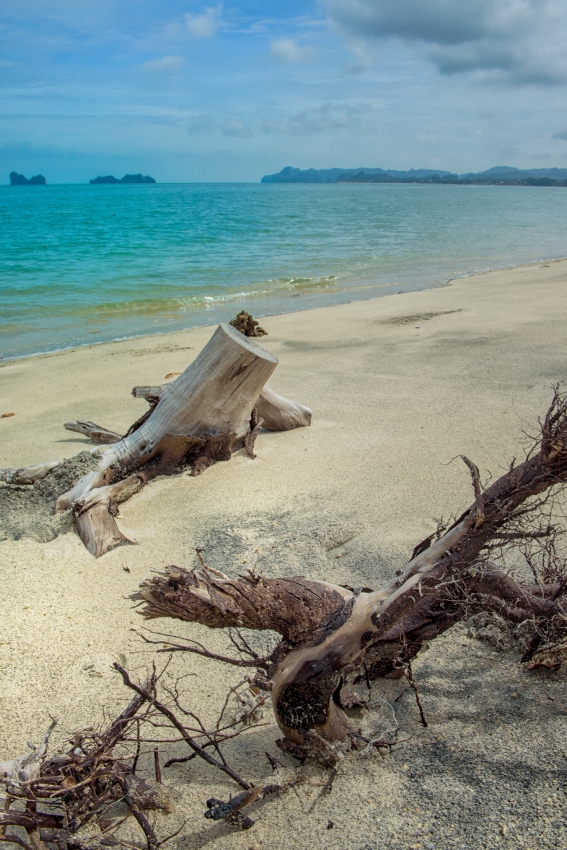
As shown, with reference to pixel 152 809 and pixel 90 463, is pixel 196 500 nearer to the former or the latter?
pixel 90 463

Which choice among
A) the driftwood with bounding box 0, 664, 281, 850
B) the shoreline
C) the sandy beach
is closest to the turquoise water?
the shoreline

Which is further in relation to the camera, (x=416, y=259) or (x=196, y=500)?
(x=416, y=259)

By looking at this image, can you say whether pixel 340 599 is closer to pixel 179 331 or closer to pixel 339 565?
pixel 339 565

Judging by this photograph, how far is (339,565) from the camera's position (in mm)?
3182

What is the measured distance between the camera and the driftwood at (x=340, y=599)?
1826 millimetres

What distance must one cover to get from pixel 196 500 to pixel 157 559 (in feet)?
2.21

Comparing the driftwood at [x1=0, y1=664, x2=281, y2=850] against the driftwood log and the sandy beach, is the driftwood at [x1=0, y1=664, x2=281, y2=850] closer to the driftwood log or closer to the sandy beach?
the sandy beach

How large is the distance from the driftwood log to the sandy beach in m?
0.14

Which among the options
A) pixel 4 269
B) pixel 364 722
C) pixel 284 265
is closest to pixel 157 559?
pixel 364 722

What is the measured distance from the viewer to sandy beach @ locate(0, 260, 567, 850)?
184 cm

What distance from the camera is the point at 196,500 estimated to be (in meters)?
3.99

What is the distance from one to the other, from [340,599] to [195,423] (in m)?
2.53

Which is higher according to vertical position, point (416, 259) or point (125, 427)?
point (416, 259)

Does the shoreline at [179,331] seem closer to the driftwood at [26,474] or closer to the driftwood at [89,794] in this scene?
the driftwood at [26,474]
